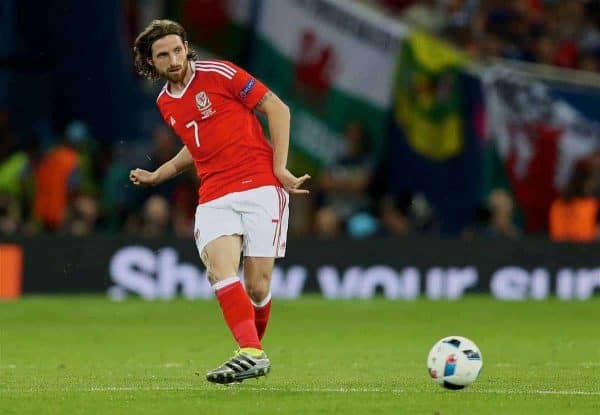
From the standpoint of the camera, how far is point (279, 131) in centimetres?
984

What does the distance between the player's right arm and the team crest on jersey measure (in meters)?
0.57

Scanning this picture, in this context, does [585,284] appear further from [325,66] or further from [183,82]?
[183,82]

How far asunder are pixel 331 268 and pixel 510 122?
2864 millimetres

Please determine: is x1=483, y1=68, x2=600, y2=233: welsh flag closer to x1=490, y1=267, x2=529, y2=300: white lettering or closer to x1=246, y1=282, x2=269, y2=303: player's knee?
x1=490, y1=267, x2=529, y2=300: white lettering

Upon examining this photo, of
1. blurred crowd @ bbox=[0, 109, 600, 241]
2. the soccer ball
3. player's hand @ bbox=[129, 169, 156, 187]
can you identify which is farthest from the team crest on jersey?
blurred crowd @ bbox=[0, 109, 600, 241]

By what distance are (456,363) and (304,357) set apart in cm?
346

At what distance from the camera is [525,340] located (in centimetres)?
1441

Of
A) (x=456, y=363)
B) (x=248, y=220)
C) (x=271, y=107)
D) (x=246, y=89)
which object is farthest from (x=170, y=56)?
(x=456, y=363)

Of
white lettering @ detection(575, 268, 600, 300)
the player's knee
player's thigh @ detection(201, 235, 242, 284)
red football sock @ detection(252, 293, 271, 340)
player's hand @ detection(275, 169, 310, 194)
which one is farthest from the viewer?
white lettering @ detection(575, 268, 600, 300)

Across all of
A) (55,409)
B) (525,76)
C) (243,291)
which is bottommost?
(55,409)

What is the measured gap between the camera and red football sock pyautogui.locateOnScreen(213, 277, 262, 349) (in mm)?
9414

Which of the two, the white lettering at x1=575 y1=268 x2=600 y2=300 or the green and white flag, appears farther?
the green and white flag

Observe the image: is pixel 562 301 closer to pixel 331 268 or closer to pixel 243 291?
pixel 331 268

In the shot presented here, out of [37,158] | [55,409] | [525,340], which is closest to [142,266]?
[37,158]
